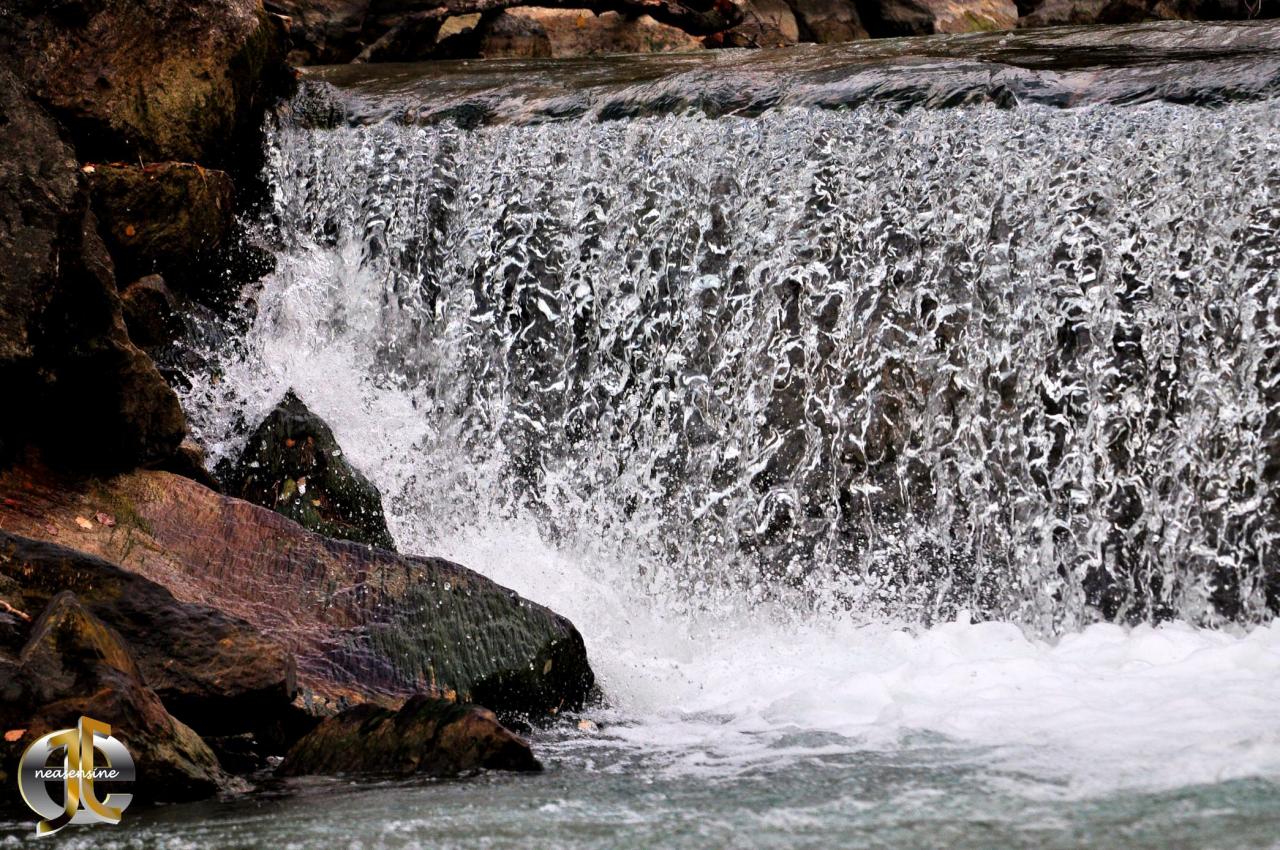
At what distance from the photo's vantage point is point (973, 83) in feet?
21.6

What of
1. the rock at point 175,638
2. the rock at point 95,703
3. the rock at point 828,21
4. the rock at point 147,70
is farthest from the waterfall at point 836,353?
the rock at point 828,21

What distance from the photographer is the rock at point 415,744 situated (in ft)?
12.1

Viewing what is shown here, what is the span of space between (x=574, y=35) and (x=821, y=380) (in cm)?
613

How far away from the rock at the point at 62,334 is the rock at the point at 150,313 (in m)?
1.13

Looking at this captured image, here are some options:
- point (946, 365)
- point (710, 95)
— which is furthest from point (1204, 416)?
point (710, 95)

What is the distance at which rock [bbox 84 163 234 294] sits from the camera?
6410 mm

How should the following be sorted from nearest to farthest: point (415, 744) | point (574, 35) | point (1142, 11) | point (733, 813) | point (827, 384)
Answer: point (733, 813) → point (415, 744) → point (827, 384) → point (574, 35) → point (1142, 11)

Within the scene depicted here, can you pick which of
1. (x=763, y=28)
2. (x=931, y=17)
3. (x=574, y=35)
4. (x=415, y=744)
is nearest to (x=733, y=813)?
(x=415, y=744)

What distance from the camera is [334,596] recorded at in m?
4.69

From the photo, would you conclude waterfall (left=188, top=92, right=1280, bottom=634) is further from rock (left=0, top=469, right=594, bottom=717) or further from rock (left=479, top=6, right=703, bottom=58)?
rock (left=479, top=6, right=703, bottom=58)

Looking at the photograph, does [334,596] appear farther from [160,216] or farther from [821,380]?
[160,216]

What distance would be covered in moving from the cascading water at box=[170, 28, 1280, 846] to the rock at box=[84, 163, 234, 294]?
466mm

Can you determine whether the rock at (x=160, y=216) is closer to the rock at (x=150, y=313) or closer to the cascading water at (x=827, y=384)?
the rock at (x=150, y=313)

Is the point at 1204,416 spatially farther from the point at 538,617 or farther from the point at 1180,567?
the point at 538,617
